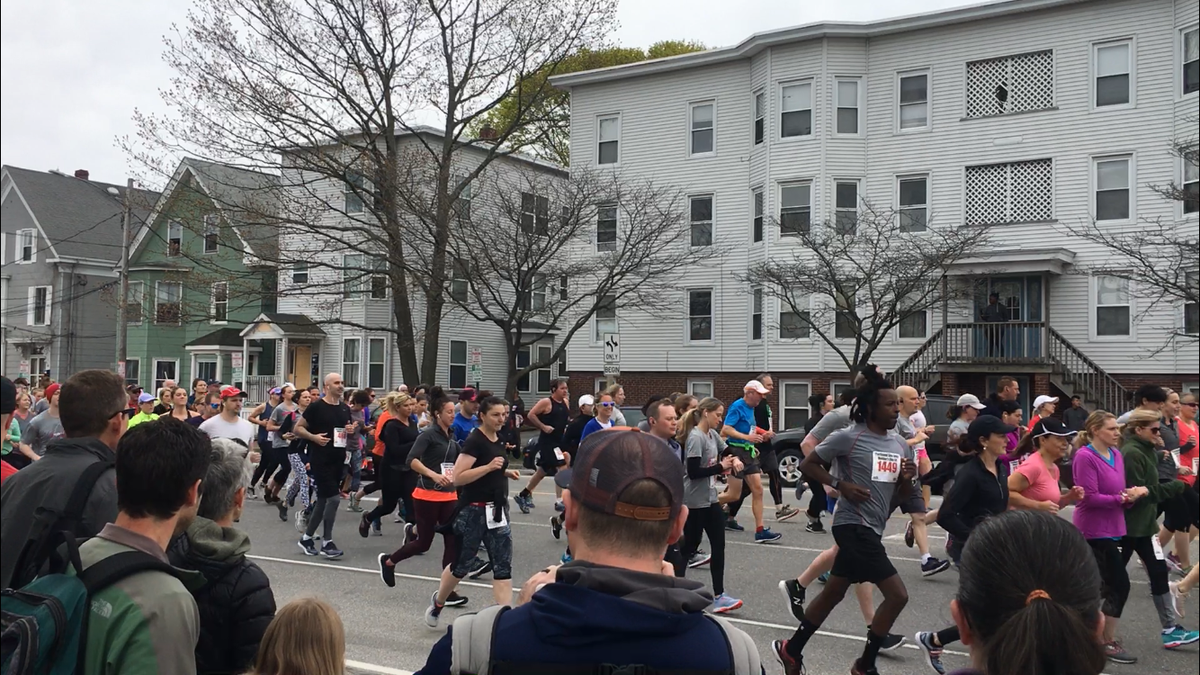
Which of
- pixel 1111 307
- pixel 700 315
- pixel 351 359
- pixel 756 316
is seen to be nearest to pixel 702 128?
pixel 700 315

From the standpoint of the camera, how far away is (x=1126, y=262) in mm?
26172

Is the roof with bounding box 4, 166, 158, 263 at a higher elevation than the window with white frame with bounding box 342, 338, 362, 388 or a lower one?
higher

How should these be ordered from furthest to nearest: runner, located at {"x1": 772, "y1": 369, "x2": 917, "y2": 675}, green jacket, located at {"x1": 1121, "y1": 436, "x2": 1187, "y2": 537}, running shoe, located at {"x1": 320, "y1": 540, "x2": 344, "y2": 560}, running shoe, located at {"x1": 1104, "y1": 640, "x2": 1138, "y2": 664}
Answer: running shoe, located at {"x1": 320, "y1": 540, "x2": 344, "y2": 560}, green jacket, located at {"x1": 1121, "y1": 436, "x2": 1187, "y2": 537}, running shoe, located at {"x1": 1104, "y1": 640, "x2": 1138, "y2": 664}, runner, located at {"x1": 772, "y1": 369, "x2": 917, "y2": 675}

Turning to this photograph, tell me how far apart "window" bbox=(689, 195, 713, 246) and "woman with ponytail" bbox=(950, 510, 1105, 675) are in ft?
99.4

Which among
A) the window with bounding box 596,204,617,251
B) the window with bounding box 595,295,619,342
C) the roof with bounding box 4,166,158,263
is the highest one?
the roof with bounding box 4,166,158,263

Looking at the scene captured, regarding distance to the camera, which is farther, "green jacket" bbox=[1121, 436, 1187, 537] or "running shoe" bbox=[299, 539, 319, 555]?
"running shoe" bbox=[299, 539, 319, 555]

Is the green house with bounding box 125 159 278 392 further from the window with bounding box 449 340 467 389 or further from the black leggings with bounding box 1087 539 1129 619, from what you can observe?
the black leggings with bounding box 1087 539 1129 619

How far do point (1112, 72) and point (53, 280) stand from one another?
45.2 metres

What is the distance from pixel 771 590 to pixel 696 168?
24.0 metres

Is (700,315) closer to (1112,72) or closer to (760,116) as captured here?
(760,116)

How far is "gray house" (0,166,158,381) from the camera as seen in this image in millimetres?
48062

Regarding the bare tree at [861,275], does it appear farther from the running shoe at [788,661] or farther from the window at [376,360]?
the running shoe at [788,661]

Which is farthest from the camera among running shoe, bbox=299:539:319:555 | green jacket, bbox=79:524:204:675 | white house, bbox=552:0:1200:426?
white house, bbox=552:0:1200:426

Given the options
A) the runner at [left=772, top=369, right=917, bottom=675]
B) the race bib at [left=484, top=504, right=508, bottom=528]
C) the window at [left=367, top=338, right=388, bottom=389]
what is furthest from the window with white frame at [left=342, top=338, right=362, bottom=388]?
the runner at [left=772, top=369, right=917, bottom=675]
